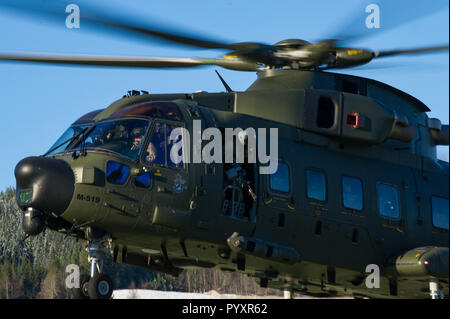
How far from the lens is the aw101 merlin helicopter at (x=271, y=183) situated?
11.8m

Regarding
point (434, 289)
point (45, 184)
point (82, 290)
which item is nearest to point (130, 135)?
point (45, 184)

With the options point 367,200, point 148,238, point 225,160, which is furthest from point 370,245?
point 148,238

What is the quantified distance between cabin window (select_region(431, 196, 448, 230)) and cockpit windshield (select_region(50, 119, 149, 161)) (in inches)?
234

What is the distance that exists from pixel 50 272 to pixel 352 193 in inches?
2019

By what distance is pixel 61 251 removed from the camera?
64625 mm

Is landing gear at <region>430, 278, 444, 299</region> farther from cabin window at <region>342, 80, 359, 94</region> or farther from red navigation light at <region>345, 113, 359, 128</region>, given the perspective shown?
cabin window at <region>342, 80, 359, 94</region>

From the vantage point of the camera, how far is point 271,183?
12891 mm

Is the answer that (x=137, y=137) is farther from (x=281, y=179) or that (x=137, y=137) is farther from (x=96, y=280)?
(x=281, y=179)

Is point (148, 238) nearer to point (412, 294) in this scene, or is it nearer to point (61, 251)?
point (412, 294)

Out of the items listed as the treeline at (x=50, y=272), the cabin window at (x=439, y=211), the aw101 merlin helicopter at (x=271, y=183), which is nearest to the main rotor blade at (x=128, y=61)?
the aw101 merlin helicopter at (x=271, y=183)
